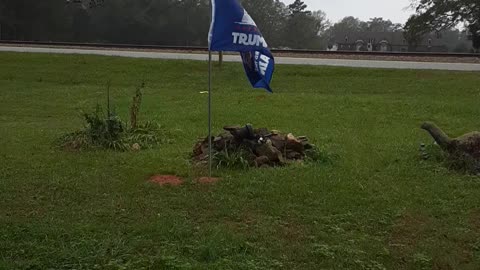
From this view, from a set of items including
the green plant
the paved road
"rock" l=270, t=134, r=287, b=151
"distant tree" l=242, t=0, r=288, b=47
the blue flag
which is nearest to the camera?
the blue flag

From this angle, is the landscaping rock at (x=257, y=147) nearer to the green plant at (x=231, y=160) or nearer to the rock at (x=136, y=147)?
the green plant at (x=231, y=160)

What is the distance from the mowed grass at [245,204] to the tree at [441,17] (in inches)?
894

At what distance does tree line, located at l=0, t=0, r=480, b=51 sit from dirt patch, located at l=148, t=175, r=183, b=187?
1392 inches

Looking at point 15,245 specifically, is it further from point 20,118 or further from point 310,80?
point 310,80

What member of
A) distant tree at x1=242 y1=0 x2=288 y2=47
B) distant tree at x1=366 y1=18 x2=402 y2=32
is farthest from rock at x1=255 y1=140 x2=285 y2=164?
distant tree at x1=366 y1=18 x2=402 y2=32

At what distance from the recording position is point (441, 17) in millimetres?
34000

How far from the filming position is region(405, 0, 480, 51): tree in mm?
32188

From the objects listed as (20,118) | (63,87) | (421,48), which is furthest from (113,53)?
(421,48)

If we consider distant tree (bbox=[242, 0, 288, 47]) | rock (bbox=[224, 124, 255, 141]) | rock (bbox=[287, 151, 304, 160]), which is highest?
distant tree (bbox=[242, 0, 288, 47])

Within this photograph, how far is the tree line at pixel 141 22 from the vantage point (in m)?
45.3

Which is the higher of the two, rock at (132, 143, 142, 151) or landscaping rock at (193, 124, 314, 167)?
landscaping rock at (193, 124, 314, 167)

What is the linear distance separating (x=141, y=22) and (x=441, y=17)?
25242 mm

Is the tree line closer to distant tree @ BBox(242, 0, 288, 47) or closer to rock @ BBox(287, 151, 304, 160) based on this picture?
distant tree @ BBox(242, 0, 288, 47)

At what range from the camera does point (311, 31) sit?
58094 mm
